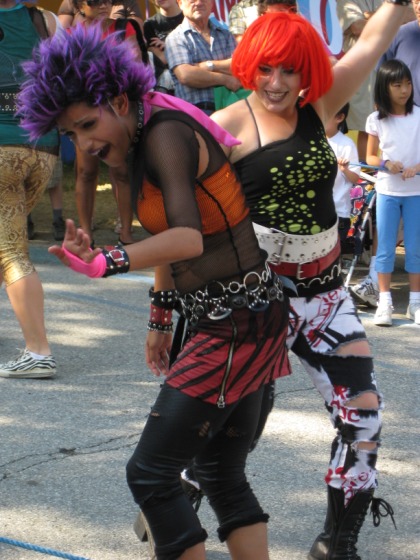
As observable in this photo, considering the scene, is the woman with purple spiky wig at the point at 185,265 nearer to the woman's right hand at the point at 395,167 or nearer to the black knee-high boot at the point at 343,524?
the black knee-high boot at the point at 343,524

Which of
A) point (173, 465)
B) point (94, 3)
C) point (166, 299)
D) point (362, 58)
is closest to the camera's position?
point (173, 465)

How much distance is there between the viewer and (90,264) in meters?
2.44

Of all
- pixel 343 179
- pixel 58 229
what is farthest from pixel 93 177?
pixel 343 179

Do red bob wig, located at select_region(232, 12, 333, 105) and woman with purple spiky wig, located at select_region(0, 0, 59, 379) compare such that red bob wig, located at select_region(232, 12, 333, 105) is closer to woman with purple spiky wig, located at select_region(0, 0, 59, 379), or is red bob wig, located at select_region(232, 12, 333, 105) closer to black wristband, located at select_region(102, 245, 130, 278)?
black wristband, located at select_region(102, 245, 130, 278)

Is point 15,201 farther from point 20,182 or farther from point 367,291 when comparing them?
point 367,291

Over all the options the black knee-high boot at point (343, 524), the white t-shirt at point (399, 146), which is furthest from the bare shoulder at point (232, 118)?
the white t-shirt at point (399, 146)

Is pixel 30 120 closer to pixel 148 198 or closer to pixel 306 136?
pixel 148 198

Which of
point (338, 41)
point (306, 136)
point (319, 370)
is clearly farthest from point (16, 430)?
point (338, 41)

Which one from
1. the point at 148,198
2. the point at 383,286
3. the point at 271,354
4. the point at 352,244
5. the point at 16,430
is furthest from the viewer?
the point at 352,244

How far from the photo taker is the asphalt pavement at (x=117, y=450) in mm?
3539

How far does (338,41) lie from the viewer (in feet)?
28.8

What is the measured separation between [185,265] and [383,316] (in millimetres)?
3816

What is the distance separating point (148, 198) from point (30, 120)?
0.37 m

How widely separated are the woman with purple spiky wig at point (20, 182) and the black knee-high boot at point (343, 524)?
2221 millimetres
